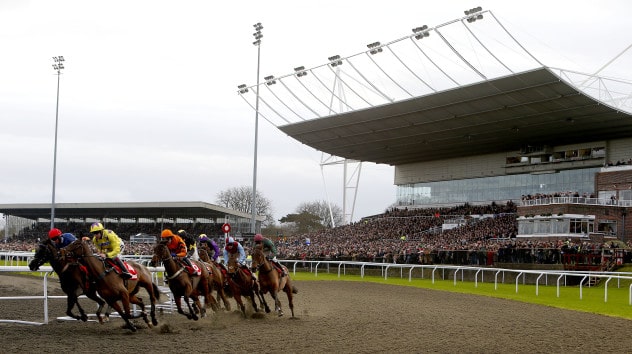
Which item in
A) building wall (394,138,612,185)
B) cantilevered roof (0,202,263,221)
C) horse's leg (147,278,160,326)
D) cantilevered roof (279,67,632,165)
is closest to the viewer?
horse's leg (147,278,160,326)

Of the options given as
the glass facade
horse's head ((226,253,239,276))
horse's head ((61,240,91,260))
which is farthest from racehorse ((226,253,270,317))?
the glass facade

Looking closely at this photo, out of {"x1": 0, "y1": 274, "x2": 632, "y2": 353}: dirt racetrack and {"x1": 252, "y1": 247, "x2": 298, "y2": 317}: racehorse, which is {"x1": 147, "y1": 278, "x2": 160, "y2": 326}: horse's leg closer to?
{"x1": 0, "y1": 274, "x2": 632, "y2": 353}: dirt racetrack

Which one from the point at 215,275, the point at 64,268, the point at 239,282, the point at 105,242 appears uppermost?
the point at 105,242

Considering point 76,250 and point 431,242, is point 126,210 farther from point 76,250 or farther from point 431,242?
point 76,250

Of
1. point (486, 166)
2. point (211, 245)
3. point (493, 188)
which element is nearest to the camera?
point (211, 245)

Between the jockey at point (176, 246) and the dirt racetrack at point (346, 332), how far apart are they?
118 centimetres

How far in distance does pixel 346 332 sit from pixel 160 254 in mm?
3388

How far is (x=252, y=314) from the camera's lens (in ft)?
49.6

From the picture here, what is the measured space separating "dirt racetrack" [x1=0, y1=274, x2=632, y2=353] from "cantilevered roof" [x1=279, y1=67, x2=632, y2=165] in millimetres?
23238

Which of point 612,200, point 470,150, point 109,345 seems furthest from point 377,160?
point 109,345

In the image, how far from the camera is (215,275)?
14.9m

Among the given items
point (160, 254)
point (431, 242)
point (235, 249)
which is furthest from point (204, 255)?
point (431, 242)

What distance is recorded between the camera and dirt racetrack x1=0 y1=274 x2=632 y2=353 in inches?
415

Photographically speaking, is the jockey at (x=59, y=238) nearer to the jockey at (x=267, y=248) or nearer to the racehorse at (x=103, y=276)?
the racehorse at (x=103, y=276)
